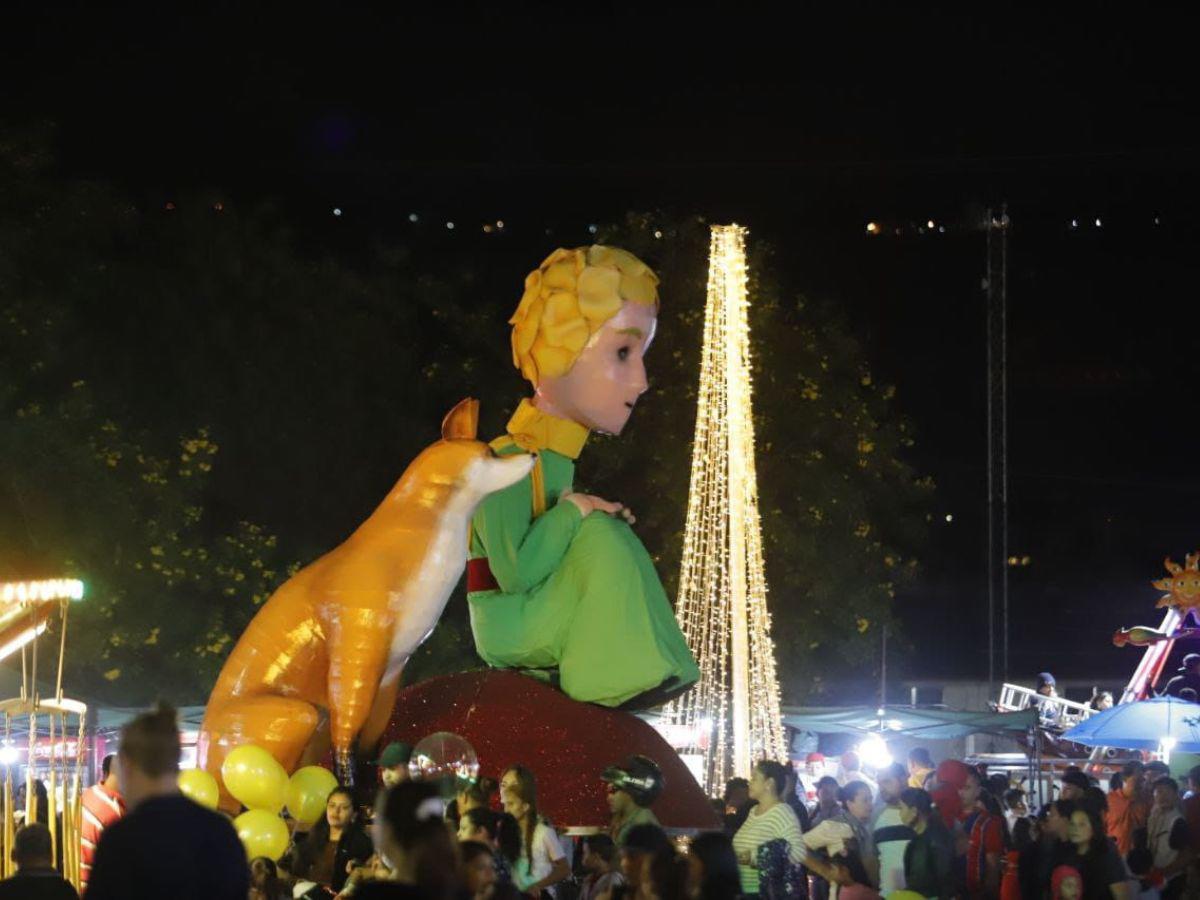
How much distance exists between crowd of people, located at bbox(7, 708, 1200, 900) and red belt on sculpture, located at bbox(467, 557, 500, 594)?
1467 millimetres

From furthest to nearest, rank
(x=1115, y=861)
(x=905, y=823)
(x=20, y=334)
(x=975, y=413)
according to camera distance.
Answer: (x=975, y=413) < (x=20, y=334) < (x=905, y=823) < (x=1115, y=861)

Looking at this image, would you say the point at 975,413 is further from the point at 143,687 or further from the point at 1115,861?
the point at 1115,861

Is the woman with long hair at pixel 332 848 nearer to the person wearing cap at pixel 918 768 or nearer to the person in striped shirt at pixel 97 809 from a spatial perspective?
the person in striped shirt at pixel 97 809

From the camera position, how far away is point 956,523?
141 ft

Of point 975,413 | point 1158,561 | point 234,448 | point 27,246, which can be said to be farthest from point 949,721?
point 1158,561

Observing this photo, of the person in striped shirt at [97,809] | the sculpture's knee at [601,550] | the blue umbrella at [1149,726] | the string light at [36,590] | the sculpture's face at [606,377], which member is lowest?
the person in striped shirt at [97,809]

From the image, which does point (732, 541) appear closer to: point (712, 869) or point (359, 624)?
point (359, 624)

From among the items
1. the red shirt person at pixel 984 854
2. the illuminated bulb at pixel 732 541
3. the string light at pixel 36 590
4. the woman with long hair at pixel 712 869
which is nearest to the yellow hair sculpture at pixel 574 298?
the string light at pixel 36 590

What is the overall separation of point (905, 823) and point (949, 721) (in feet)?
33.6

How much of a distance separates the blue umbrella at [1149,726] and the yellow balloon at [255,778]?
9.43 meters

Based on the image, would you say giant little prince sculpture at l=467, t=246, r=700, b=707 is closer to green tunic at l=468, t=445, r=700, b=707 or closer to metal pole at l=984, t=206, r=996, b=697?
green tunic at l=468, t=445, r=700, b=707

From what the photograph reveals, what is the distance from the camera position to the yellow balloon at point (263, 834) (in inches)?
402

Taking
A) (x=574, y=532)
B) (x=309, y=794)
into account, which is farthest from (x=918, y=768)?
(x=309, y=794)

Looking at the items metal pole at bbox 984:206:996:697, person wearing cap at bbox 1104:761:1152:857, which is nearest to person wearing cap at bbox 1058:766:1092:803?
person wearing cap at bbox 1104:761:1152:857
